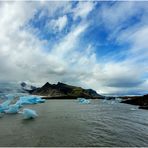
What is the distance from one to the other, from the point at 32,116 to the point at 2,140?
866cm

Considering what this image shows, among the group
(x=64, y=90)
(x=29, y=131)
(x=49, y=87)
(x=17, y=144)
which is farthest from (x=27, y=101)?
(x=49, y=87)

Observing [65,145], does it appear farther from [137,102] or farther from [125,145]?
[137,102]

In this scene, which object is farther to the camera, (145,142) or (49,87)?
(49,87)

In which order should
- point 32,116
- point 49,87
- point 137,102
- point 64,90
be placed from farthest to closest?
point 49,87, point 64,90, point 137,102, point 32,116

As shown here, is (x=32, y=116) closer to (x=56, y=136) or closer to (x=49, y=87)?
(x=56, y=136)

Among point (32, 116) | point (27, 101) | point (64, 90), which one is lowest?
point (32, 116)

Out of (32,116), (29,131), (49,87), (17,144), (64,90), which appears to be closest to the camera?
(17,144)

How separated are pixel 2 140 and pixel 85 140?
17.2 ft

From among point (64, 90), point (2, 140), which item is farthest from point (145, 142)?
point (64, 90)

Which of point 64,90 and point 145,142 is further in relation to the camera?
point 64,90

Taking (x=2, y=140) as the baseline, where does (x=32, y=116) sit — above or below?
above

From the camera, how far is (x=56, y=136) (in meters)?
11.7

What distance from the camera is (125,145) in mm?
10031

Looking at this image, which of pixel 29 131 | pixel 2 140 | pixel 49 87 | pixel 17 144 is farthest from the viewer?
pixel 49 87
